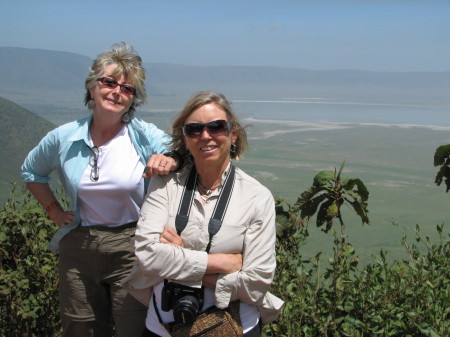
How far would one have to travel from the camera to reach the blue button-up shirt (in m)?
2.67

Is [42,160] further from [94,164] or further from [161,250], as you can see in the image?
[161,250]

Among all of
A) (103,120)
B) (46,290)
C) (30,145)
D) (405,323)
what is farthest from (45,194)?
(30,145)

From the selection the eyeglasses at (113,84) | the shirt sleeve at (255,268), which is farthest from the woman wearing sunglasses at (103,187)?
the shirt sleeve at (255,268)

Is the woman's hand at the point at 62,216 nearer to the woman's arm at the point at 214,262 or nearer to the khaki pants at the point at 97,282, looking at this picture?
the khaki pants at the point at 97,282

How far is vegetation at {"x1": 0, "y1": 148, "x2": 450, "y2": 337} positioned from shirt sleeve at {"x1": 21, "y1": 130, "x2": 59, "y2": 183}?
877mm

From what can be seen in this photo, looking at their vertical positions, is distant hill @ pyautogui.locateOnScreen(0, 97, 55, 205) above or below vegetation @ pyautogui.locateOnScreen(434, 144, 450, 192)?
below

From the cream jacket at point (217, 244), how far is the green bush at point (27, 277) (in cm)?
149

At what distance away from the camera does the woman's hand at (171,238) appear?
2.21 metres

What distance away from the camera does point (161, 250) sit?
7.11 ft

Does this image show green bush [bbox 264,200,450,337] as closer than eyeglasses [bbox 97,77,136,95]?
No

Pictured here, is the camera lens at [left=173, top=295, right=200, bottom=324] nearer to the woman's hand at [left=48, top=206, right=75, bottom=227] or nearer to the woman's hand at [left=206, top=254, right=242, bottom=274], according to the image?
the woman's hand at [left=206, top=254, right=242, bottom=274]

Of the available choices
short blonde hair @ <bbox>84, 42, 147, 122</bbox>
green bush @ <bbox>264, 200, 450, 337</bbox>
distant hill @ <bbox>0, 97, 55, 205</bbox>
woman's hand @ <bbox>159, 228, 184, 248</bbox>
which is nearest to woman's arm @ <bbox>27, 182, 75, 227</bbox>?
short blonde hair @ <bbox>84, 42, 147, 122</bbox>

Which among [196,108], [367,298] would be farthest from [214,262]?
[367,298]

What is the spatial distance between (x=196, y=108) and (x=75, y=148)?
0.70m
